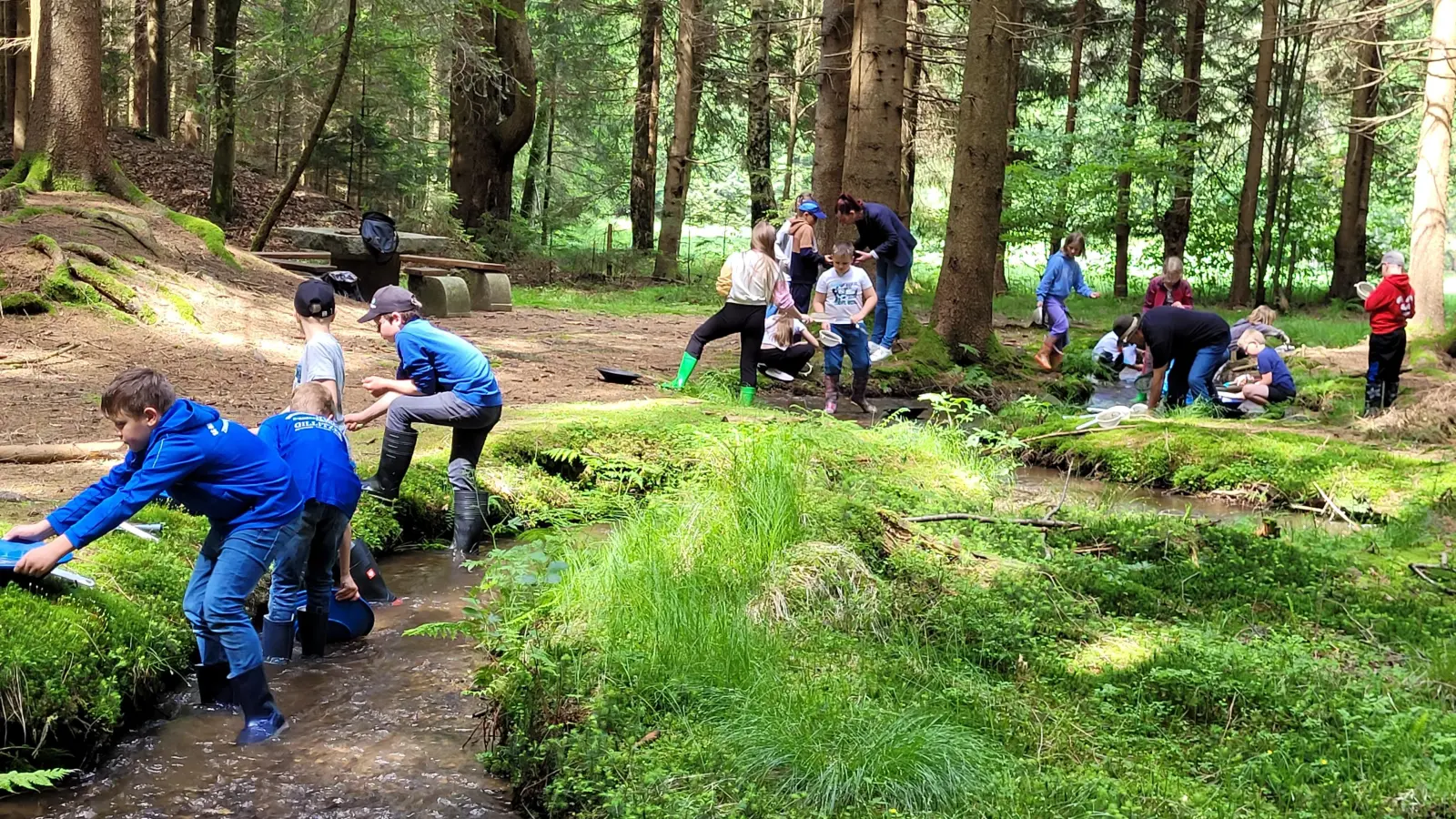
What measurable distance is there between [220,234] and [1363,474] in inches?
522

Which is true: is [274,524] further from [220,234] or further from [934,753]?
[220,234]

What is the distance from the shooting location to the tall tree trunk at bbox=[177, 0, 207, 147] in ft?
76.6

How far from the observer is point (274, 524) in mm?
4969

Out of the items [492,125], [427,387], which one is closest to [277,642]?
[427,387]

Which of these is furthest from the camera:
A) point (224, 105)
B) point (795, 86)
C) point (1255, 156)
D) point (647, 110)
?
point (795, 86)

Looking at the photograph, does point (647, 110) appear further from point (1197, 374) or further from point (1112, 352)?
point (1197, 374)

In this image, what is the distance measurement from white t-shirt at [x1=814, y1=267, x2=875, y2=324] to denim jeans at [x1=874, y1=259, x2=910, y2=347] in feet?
6.90

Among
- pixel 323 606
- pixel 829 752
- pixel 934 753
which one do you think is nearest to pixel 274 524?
pixel 323 606

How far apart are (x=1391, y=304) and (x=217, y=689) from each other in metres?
11.8

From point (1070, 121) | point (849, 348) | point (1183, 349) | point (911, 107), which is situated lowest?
point (849, 348)

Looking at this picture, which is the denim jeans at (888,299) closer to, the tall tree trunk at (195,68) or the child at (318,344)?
the child at (318,344)

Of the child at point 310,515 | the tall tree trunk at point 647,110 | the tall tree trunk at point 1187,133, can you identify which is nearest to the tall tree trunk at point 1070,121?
the tall tree trunk at point 1187,133

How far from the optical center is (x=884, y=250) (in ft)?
44.9

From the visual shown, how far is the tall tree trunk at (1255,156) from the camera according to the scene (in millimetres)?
23250
